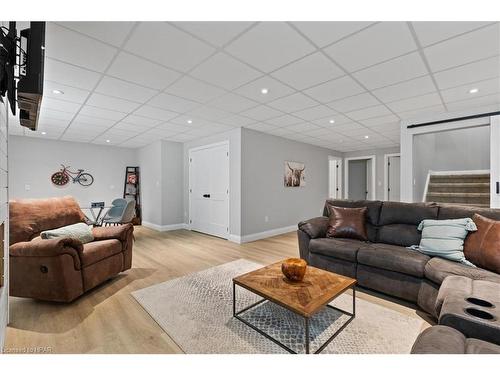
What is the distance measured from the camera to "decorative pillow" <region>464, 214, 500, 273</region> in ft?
6.19

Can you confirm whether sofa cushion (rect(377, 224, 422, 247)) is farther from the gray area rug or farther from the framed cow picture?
the framed cow picture

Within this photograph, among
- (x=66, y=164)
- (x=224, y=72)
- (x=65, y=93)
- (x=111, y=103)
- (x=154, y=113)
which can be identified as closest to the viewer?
(x=224, y=72)

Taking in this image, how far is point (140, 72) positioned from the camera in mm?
2281

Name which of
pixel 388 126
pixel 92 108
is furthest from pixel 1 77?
A: pixel 388 126

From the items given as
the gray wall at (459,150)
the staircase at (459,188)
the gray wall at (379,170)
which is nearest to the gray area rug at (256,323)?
the staircase at (459,188)

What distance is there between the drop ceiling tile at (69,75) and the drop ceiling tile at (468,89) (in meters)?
4.14

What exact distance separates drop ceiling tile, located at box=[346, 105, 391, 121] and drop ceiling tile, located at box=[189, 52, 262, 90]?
2062mm

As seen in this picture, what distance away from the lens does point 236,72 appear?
7.54 feet

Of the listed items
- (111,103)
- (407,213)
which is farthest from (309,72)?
(111,103)

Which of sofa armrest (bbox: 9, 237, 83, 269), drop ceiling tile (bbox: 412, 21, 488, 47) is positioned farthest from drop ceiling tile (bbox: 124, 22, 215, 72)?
sofa armrest (bbox: 9, 237, 83, 269)

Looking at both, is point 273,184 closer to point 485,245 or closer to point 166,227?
point 166,227

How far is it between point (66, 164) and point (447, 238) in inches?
306
